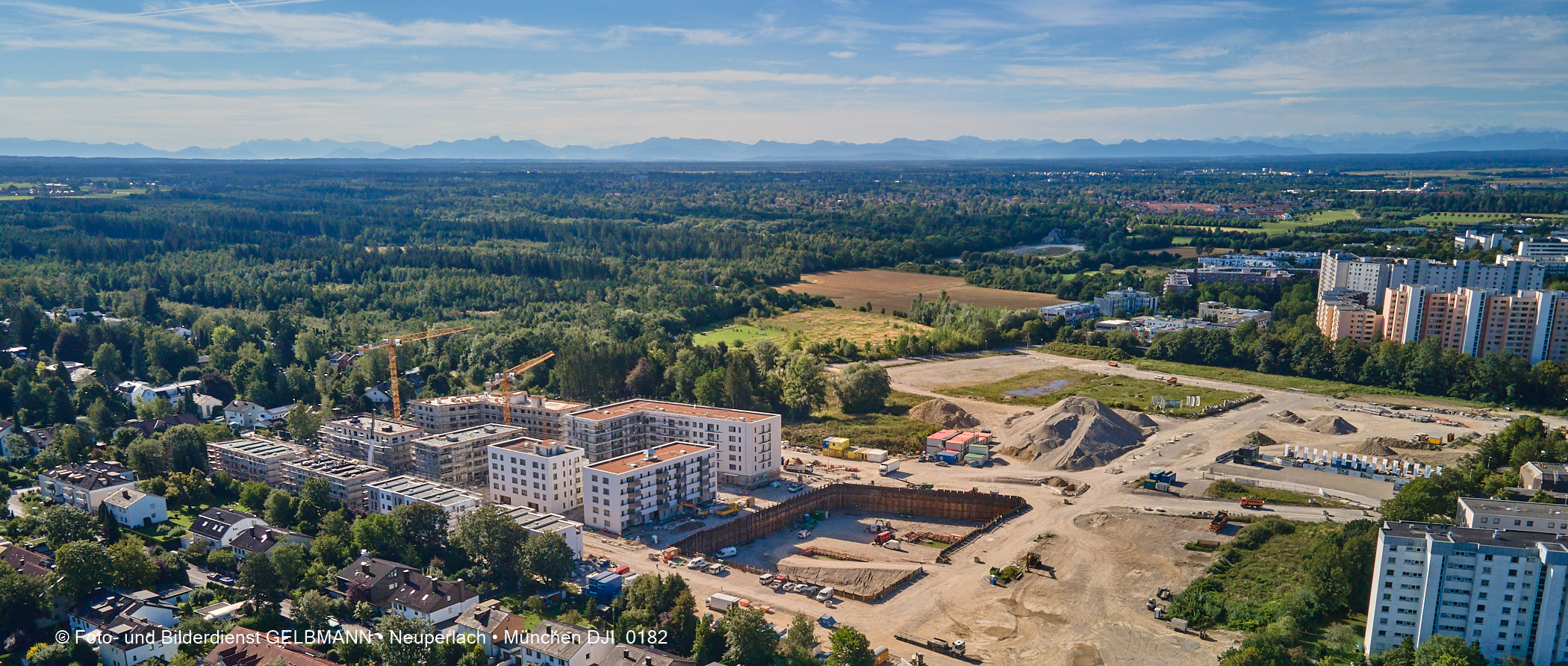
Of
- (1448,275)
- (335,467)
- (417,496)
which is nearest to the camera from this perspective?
(417,496)

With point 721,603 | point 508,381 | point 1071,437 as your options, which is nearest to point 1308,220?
point 1071,437

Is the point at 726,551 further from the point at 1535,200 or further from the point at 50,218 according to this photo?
the point at 1535,200

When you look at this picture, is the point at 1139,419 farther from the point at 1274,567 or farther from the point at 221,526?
the point at 221,526

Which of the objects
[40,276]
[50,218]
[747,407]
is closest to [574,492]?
[747,407]

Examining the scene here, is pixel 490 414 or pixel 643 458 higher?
pixel 643 458

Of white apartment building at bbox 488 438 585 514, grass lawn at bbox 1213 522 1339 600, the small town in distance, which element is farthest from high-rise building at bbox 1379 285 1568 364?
white apartment building at bbox 488 438 585 514

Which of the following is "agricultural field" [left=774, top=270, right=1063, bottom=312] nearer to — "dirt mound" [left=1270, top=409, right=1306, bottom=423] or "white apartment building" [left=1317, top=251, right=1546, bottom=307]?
"white apartment building" [left=1317, top=251, right=1546, bottom=307]
